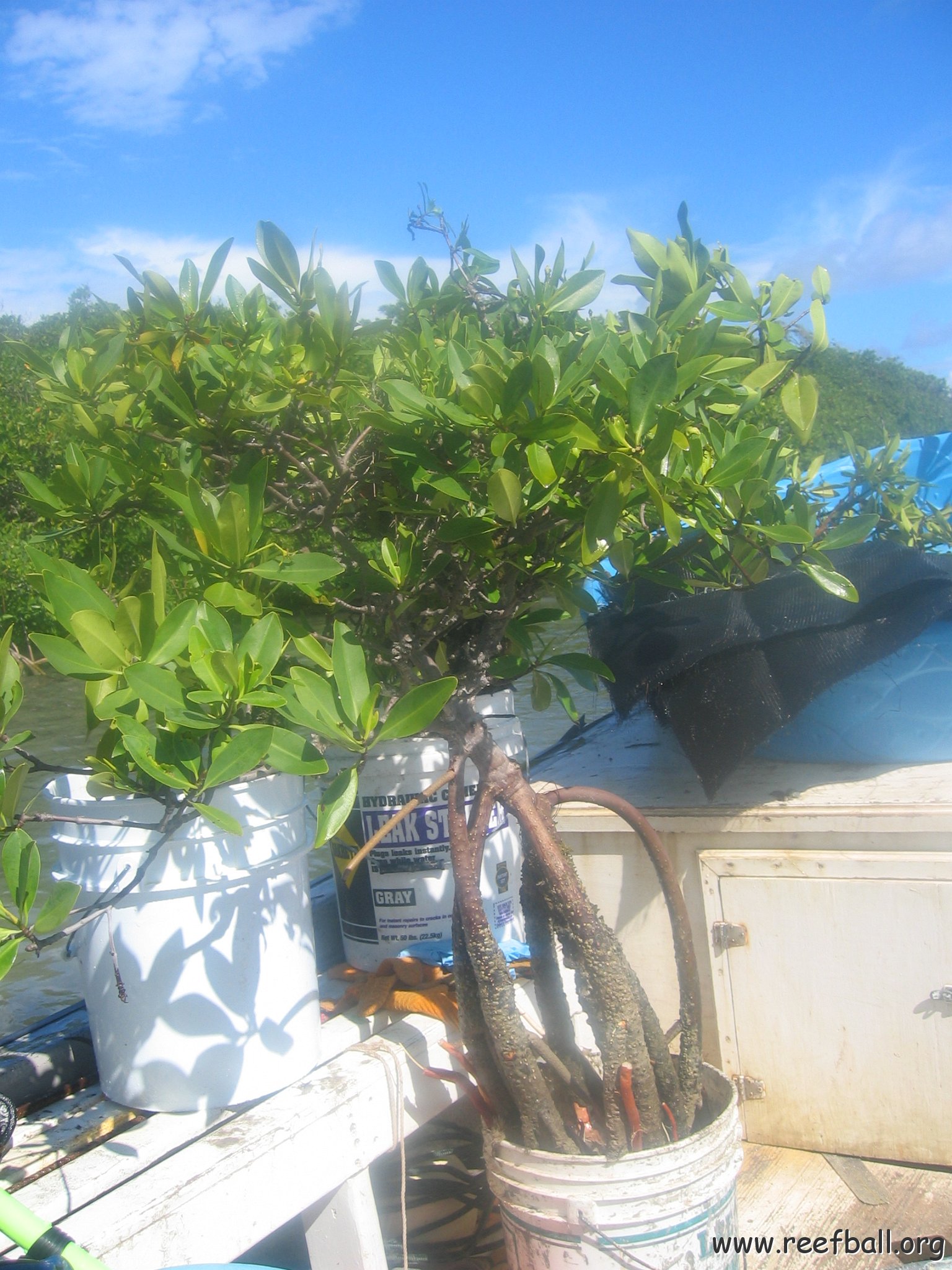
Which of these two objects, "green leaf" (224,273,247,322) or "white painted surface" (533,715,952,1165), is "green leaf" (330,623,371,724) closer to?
"green leaf" (224,273,247,322)

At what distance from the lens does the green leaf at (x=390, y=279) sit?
1.82 metres

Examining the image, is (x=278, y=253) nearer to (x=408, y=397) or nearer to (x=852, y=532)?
(x=408, y=397)

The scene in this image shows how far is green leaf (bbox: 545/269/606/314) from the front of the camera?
1.71m

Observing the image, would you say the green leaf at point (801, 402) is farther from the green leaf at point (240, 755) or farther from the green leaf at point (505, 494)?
the green leaf at point (240, 755)

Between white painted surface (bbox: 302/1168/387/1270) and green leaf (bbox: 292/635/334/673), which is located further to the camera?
white painted surface (bbox: 302/1168/387/1270)

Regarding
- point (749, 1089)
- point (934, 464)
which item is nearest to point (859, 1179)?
point (749, 1089)

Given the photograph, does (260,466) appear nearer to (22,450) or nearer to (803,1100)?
(803,1100)

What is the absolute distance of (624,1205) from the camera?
4.49 feet

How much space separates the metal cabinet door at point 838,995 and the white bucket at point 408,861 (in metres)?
0.42

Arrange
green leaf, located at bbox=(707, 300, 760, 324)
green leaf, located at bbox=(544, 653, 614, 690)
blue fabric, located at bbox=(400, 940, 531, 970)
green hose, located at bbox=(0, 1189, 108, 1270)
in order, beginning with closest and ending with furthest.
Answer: green hose, located at bbox=(0, 1189, 108, 1270), green leaf, located at bbox=(707, 300, 760, 324), green leaf, located at bbox=(544, 653, 614, 690), blue fabric, located at bbox=(400, 940, 531, 970)

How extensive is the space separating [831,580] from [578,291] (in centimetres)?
67

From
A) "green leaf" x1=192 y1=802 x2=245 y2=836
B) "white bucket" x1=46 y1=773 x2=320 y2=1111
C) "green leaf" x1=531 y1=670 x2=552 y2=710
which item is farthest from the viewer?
"green leaf" x1=531 y1=670 x2=552 y2=710

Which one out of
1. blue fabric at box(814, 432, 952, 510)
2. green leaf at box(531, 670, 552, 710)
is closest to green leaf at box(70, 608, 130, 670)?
green leaf at box(531, 670, 552, 710)

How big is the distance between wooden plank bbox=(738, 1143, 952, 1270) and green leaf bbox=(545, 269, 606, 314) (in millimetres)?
1645
